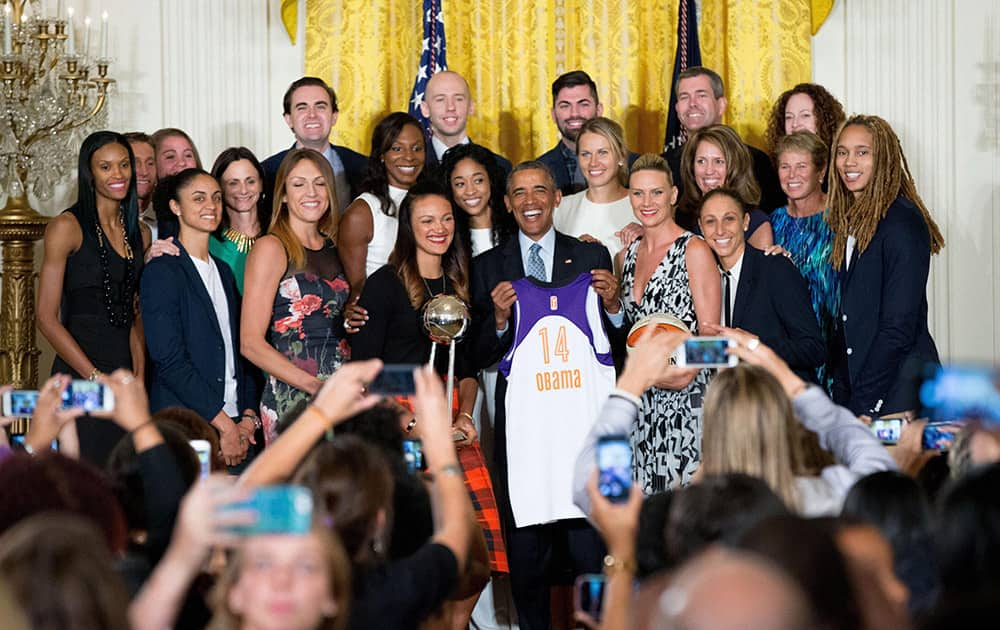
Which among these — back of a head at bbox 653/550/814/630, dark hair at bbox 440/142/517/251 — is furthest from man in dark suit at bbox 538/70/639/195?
back of a head at bbox 653/550/814/630

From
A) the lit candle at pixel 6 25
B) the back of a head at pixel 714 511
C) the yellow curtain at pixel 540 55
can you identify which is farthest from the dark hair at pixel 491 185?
the back of a head at pixel 714 511

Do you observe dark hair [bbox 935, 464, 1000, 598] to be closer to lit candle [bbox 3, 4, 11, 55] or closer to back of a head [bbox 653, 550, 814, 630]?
back of a head [bbox 653, 550, 814, 630]

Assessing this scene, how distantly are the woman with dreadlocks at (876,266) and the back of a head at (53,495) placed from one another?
3.28 meters

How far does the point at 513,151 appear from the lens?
23.4 feet

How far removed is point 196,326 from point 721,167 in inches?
79.4

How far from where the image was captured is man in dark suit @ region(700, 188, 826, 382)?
509cm

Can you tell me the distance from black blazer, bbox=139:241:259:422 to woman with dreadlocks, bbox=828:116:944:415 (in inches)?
88.8

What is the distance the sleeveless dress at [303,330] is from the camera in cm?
529

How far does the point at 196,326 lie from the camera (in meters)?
5.31

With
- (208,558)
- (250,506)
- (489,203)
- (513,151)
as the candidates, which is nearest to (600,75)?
(513,151)

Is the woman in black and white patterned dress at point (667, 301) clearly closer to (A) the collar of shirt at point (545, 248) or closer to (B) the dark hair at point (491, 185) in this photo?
(A) the collar of shirt at point (545, 248)

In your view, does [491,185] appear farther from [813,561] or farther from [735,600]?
[735,600]

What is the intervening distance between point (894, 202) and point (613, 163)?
1045 millimetres

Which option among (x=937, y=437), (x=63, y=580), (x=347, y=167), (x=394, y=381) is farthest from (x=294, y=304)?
(x=63, y=580)
